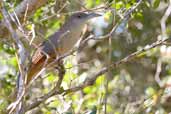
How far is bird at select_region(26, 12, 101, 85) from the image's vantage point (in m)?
3.97

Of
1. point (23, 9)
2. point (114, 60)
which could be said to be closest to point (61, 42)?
point (23, 9)

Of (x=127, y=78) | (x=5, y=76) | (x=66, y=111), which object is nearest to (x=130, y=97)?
(x=127, y=78)

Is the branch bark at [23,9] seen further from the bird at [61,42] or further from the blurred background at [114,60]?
the bird at [61,42]

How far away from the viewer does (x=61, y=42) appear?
165 inches

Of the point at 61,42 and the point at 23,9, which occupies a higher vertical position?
the point at 23,9

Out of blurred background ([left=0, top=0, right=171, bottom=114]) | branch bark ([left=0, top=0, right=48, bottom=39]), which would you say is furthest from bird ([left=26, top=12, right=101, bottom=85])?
branch bark ([left=0, top=0, right=48, bottom=39])

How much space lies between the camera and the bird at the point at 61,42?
13.0 ft

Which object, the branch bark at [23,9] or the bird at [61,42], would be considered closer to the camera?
the branch bark at [23,9]

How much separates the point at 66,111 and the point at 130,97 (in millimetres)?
3021

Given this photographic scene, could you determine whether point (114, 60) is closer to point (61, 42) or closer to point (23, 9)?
point (61, 42)

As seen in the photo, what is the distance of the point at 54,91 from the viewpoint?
128 inches

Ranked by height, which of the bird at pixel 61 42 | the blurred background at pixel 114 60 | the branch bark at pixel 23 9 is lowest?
the blurred background at pixel 114 60

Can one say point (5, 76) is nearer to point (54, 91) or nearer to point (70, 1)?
point (70, 1)

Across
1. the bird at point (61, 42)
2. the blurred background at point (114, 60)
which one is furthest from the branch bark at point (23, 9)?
the bird at point (61, 42)
